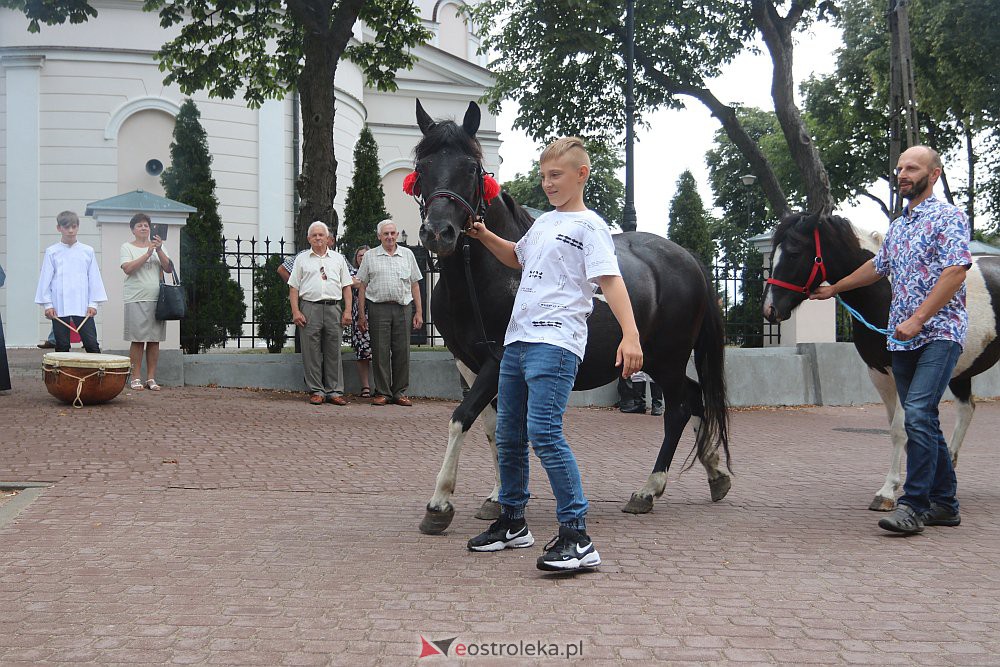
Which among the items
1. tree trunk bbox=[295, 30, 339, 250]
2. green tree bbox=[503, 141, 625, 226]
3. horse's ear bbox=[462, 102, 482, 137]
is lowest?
horse's ear bbox=[462, 102, 482, 137]

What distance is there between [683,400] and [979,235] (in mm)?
39642

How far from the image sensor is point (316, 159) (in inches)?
552

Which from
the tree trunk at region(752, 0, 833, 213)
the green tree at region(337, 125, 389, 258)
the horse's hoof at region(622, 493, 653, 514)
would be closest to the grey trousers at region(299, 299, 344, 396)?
the horse's hoof at region(622, 493, 653, 514)

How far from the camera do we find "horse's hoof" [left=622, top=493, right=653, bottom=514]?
6316 mm

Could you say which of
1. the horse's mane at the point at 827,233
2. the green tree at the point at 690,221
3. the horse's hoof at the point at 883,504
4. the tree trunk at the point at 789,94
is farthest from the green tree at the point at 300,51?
the green tree at the point at 690,221

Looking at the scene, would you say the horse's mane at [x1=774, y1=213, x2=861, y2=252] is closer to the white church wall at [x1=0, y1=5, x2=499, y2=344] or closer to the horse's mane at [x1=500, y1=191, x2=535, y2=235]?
the horse's mane at [x1=500, y1=191, x2=535, y2=235]

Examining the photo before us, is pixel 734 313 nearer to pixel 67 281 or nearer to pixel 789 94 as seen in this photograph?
pixel 789 94

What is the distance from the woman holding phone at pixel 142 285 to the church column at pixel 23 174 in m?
10.2

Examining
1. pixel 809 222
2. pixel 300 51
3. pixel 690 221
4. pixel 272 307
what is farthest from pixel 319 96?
pixel 690 221

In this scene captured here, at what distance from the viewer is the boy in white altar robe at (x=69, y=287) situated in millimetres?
11273

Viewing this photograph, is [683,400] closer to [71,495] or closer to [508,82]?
[71,495]

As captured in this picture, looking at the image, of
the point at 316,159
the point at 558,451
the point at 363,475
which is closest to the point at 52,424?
the point at 363,475

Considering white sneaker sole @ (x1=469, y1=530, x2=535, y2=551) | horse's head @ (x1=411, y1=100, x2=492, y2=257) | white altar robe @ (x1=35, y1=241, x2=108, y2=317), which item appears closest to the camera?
horse's head @ (x1=411, y1=100, x2=492, y2=257)

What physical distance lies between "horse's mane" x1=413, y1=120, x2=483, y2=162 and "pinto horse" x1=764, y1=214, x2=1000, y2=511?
2600 millimetres
